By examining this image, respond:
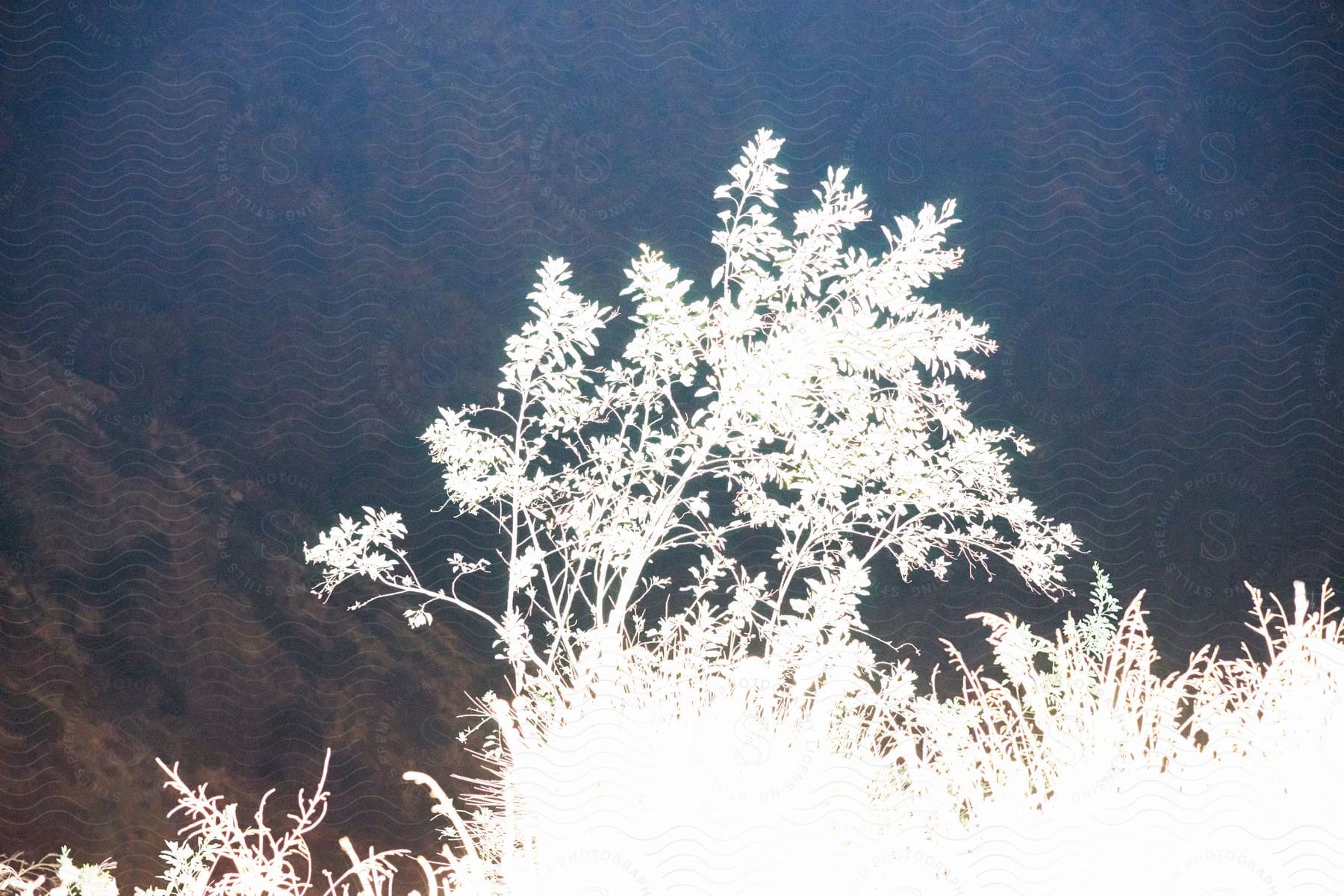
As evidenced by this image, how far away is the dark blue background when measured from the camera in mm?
2955

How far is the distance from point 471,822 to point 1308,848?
8.51 ft

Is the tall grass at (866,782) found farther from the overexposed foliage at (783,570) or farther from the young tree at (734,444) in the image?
the young tree at (734,444)

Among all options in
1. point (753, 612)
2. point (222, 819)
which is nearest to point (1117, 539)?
point (753, 612)

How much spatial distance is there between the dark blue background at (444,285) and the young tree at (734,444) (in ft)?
0.36

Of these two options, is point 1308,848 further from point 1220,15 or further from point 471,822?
point 1220,15

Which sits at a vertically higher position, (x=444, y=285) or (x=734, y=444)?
(x=444, y=285)

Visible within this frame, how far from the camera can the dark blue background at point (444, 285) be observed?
2.96 metres

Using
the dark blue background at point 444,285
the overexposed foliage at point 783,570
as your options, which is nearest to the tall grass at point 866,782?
the overexposed foliage at point 783,570

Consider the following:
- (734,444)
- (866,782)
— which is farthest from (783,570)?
(866,782)

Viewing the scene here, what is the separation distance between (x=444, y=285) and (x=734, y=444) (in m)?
1.13

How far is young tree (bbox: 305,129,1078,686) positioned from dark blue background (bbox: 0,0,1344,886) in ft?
0.36

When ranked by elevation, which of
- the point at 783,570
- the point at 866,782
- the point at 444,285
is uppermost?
the point at 444,285

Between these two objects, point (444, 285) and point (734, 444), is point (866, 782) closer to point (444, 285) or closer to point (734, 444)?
point (734, 444)

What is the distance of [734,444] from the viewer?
9.83ft
